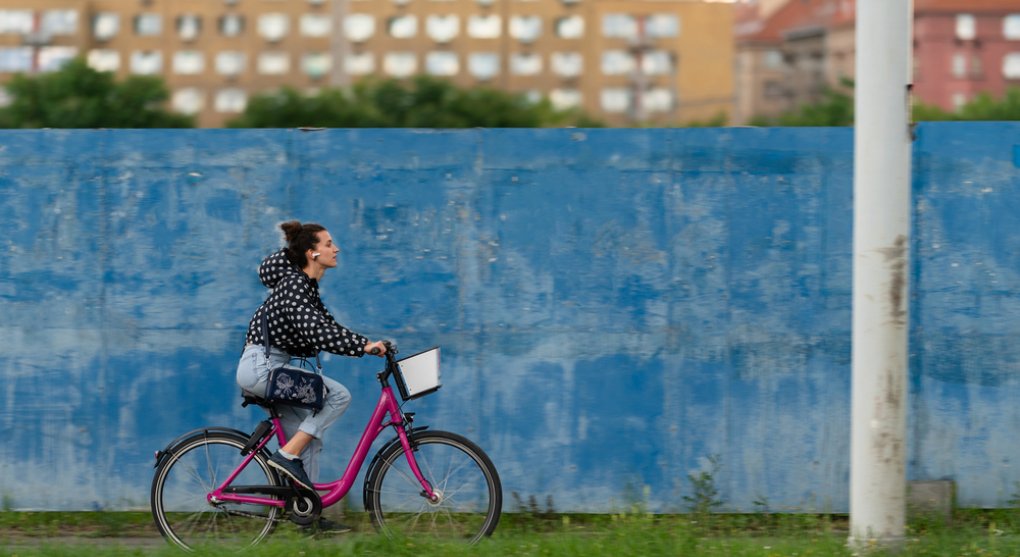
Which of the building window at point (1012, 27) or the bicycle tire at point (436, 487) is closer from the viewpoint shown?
the bicycle tire at point (436, 487)

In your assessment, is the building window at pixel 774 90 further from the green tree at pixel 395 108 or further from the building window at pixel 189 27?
the green tree at pixel 395 108

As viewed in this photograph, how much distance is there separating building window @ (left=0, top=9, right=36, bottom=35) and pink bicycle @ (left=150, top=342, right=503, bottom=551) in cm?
10334

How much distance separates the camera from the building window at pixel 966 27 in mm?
90750

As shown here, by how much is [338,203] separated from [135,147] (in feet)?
3.67

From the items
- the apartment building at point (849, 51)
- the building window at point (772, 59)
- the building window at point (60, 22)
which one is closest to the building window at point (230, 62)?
the building window at point (60, 22)

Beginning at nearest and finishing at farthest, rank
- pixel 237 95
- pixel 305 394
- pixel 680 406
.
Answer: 1. pixel 305 394
2. pixel 680 406
3. pixel 237 95

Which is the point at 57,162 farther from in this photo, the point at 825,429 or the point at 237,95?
the point at 237,95

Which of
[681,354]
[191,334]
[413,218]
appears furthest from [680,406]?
[191,334]

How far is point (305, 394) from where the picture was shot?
554 cm

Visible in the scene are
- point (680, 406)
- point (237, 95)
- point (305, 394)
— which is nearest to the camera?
point (305, 394)

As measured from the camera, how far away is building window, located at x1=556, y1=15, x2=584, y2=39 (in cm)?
10588

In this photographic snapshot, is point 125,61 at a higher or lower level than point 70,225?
higher

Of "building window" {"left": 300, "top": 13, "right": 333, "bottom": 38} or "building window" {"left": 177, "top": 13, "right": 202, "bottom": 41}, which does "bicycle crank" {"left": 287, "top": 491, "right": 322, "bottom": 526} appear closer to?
"building window" {"left": 177, "top": 13, "right": 202, "bottom": 41}

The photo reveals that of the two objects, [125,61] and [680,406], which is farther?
[125,61]
